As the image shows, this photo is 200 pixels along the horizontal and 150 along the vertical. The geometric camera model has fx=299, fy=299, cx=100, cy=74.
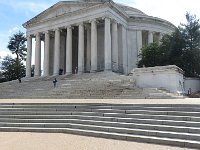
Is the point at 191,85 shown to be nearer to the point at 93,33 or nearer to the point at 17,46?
the point at 93,33

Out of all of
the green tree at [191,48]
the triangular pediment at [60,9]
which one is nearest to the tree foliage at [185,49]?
the green tree at [191,48]

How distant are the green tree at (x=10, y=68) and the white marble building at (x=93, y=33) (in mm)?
10775

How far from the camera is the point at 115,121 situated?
12.6m

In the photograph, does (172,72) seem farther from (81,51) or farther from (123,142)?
(81,51)

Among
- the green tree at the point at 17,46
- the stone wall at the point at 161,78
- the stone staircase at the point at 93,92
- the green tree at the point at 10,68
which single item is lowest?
the stone staircase at the point at 93,92

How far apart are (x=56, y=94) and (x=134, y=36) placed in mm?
25410

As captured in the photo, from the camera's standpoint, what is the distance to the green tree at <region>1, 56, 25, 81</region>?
60.5 meters

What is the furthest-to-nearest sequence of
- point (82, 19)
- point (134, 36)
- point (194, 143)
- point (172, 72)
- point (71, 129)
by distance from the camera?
1. point (134, 36)
2. point (82, 19)
3. point (172, 72)
4. point (71, 129)
5. point (194, 143)

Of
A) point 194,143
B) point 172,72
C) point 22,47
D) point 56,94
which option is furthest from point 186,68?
point 22,47

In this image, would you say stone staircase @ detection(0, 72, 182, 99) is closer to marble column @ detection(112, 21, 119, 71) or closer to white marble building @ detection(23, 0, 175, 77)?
white marble building @ detection(23, 0, 175, 77)

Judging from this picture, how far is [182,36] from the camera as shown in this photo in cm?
3425

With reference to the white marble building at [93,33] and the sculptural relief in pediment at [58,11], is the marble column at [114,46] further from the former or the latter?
the sculptural relief in pediment at [58,11]

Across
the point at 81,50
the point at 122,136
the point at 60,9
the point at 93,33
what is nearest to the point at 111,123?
the point at 122,136

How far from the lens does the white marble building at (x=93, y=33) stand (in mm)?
42188
